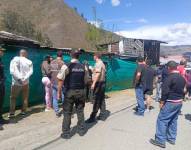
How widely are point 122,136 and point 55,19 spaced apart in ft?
358

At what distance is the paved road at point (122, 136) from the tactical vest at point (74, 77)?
3.86 ft

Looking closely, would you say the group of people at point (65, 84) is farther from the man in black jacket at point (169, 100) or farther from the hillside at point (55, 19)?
the hillside at point (55, 19)

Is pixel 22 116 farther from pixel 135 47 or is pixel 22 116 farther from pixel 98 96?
pixel 135 47

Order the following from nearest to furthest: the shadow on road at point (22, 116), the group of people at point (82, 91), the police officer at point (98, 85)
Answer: the group of people at point (82, 91) < the shadow on road at point (22, 116) < the police officer at point (98, 85)

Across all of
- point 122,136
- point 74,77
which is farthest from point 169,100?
point 74,77

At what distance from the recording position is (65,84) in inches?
328

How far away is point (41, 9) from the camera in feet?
399

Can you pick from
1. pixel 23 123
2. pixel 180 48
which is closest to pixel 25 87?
pixel 23 123

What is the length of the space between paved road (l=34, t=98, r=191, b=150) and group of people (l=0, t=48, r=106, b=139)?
1.26ft

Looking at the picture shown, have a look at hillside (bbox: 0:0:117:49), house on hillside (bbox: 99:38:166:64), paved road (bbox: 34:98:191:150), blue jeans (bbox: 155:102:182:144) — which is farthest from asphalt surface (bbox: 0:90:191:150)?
hillside (bbox: 0:0:117:49)

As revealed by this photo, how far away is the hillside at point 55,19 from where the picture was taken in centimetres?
10456

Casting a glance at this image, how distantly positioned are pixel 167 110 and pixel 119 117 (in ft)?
11.8

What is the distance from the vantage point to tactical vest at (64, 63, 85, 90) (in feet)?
26.8

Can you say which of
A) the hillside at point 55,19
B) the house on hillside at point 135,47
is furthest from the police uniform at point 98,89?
the hillside at point 55,19
